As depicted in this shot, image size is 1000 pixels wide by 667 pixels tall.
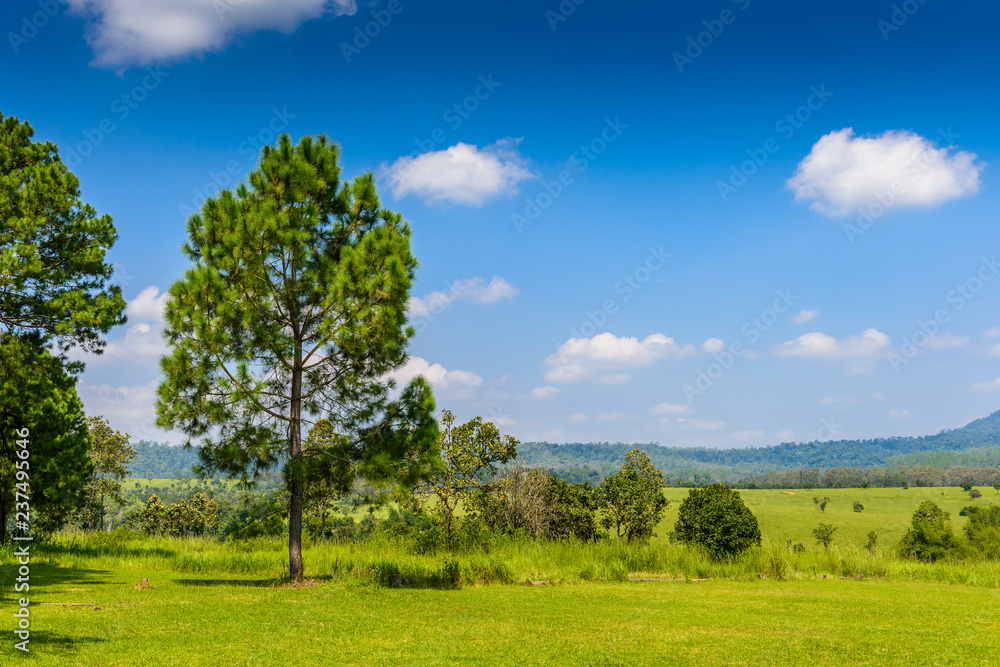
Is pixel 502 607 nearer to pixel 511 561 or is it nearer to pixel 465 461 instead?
pixel 511 561

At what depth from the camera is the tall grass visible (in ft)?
52.3

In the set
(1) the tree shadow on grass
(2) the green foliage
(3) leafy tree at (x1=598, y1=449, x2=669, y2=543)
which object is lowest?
(3) leafy tree at (x1=598, y1=449, x2=669, y2=543)

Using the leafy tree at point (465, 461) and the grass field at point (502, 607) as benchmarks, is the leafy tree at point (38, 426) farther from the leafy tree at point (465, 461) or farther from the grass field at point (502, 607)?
the leafy tree at point (465, 461)

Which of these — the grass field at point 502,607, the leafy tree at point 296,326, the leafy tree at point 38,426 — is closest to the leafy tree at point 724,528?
the grass field at point 502,607

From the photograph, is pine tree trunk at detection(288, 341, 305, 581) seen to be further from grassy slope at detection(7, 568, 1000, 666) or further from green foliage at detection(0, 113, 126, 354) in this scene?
green foliage at detection(0, 113, 126, 354)

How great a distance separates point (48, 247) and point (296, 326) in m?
A: 7.94

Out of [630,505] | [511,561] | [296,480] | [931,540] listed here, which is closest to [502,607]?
[511,561]

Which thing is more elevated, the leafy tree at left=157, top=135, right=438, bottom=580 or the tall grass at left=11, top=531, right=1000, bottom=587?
the leafy tree at left=157, top=135, right=438, bottom=580

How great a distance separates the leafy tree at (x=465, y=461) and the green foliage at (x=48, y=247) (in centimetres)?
1118

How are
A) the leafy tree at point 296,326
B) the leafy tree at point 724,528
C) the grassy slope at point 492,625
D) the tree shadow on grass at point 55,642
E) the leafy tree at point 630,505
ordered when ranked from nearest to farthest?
the tree shadow on grass at point 55,642 → the grassy slope at point 492,625 → the leafy tree at point 296,326 → the leafy tree at point 724,528 → the leafy tree at point 630,505

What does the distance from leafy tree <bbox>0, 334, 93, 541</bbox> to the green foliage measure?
2.93 feet

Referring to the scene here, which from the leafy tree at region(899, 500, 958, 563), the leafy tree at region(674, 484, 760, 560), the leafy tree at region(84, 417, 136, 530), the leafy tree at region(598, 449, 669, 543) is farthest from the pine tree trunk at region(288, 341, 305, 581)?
the leafy tree at region(899, 500, 958, 563)

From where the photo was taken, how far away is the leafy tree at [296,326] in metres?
13.4

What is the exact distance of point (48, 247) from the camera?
16.8m
